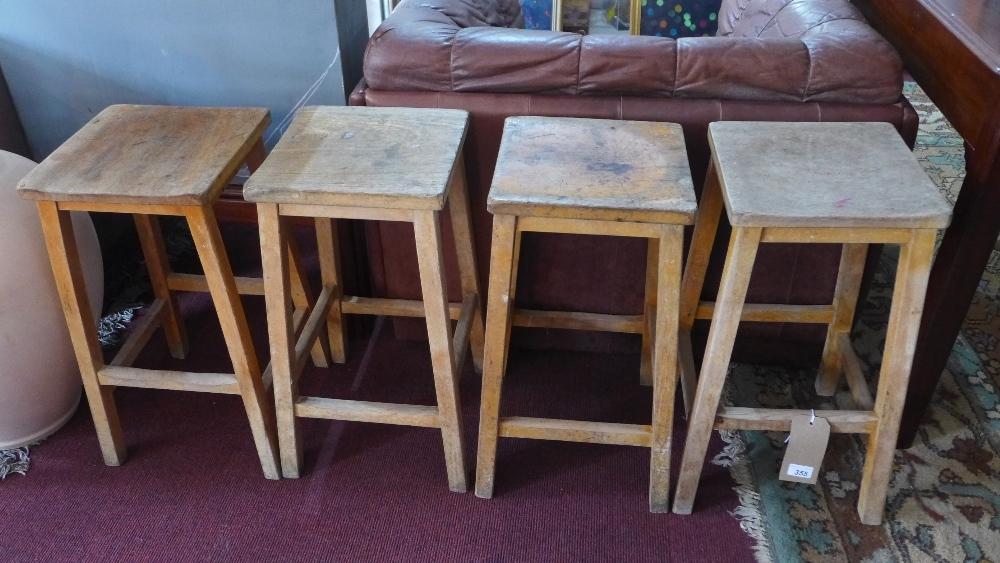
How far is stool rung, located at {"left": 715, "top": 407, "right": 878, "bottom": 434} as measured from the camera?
1.33 metres

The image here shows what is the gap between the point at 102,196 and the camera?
1.22m

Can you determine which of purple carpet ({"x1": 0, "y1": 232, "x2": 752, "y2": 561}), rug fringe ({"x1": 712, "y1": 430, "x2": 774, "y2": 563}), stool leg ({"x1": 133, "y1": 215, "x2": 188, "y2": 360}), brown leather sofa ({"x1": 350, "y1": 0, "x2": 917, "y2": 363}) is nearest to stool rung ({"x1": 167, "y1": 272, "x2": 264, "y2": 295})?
stool leg ({"x1": 133, "y1": 215, "x2": 188, "y2": 360})

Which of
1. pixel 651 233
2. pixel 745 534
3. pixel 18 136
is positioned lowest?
pixel 745 534

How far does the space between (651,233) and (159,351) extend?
126cm

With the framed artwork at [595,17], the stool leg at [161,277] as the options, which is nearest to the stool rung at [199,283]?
the stool leg at [161,277]

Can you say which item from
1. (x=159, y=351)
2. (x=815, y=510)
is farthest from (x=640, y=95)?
(x=159, y=351)

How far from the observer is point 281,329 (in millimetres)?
1353

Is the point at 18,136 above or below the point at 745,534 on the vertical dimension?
above

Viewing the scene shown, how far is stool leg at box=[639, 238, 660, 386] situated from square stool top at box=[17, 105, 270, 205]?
785 mm

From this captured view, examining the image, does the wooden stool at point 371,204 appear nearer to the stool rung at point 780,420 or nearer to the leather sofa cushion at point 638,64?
the leather sofa cushion at point 638,64

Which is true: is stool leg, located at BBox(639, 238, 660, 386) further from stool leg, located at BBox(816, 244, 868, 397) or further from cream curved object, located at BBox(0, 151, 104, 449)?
cream curved object, located at BBox(0, 151, 104, 449)

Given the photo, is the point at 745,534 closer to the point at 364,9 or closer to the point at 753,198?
the point at 753,198

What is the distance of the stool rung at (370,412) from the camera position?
141 cm

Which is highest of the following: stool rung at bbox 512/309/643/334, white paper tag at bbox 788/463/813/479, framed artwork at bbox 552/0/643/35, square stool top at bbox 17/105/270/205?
square stool top at bbox 17/105/270/205
